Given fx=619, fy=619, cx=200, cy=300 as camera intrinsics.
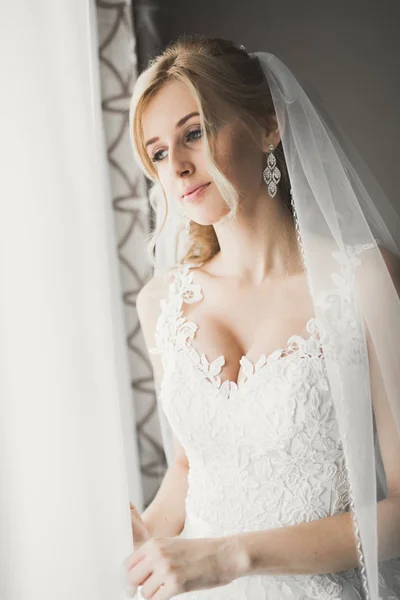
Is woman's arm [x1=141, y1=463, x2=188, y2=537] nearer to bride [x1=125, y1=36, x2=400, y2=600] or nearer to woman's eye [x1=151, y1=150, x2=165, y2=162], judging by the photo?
bride [x1=125, y1=36, x2=400, y2=600]

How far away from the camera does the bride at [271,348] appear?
39.6 inches

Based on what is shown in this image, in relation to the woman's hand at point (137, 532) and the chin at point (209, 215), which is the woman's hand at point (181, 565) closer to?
the woman's hand at point (137, 532)

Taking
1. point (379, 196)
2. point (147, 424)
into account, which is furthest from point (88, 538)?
point (147, 424)

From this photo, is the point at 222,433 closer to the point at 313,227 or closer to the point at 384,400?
the point at 384,400

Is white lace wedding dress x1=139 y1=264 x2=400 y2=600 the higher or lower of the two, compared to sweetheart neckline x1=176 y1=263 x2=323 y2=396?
lower

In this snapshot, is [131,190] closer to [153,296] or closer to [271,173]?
[153,296]

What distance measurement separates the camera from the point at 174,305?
1.36 m

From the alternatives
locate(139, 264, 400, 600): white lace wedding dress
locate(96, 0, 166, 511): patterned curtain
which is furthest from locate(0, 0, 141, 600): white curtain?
locate(96, 0, 166, 511): patterned curtain

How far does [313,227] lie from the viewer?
43.7 inches

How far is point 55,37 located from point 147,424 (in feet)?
4.58

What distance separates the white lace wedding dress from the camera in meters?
1.09

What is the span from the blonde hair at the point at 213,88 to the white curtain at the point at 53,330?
0.53 meters

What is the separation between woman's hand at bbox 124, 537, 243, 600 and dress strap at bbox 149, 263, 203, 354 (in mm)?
453

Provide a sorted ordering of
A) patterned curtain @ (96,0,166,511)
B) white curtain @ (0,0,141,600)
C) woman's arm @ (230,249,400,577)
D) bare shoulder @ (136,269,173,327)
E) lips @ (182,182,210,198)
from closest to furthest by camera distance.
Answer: white curtain @ (0,0,141,600)
woman's arm @ (230,249,400,577)
lips @ (182,182,210,198)
bare shoulder @ (136,269,173,327)
patterned curtain @ (96,0,166,511)
